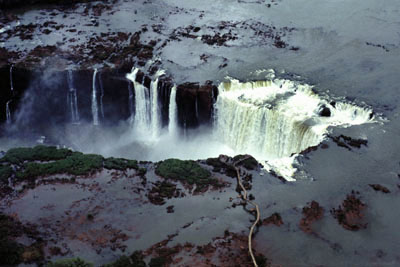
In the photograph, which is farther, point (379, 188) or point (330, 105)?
point (330, 105)

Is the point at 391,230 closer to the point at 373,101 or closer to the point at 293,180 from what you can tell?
the point at 293,180

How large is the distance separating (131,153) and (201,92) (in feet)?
16.2

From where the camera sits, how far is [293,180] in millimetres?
15609

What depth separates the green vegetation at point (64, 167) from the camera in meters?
16.1

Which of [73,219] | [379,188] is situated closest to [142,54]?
[73,219]

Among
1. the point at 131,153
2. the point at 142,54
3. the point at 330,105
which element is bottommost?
the point at 131,153

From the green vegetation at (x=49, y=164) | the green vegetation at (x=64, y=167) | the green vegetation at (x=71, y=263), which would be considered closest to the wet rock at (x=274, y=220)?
the green vegetation at (x=49, y=164)

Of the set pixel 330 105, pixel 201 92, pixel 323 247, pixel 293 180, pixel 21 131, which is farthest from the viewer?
pixel 21 131

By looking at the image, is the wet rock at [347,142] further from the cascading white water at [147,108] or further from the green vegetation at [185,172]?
the cascading white water at [147,108]

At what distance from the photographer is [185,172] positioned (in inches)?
632

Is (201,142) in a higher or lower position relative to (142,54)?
lower

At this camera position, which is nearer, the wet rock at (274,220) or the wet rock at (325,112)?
the wet rock at (274,220)

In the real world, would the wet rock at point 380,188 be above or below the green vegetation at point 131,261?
above

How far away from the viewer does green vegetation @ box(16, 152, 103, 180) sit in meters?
16.1
